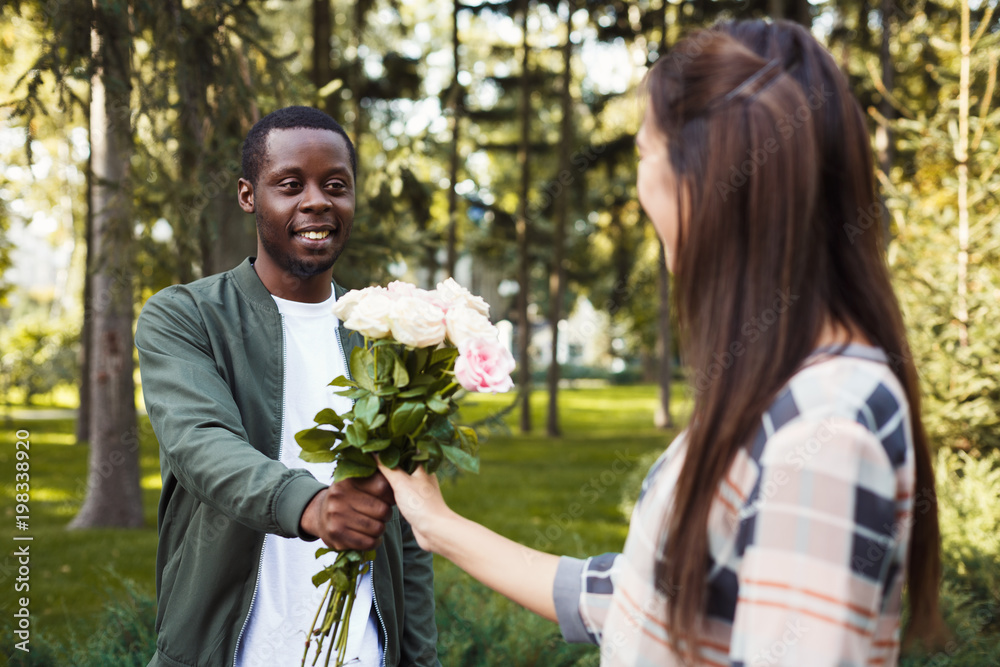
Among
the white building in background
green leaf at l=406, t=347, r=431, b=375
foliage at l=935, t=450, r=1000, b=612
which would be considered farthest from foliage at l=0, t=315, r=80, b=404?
the white building in background

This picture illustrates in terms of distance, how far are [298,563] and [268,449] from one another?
334 millimetres

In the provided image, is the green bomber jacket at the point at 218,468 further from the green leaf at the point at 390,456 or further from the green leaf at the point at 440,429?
the green leaf at the point at 440,429

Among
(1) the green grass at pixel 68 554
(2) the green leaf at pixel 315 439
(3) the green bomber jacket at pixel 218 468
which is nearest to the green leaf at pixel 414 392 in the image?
(2) the green leaf at pixel 315 439

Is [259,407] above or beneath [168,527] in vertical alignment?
above

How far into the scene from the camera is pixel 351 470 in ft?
6.23

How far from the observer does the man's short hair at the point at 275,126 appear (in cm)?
256

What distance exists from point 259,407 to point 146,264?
577 centimetres

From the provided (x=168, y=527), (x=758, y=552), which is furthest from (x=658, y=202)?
(x=168, y=527)

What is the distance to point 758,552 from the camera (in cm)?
117

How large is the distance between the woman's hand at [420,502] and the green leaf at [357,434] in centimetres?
7

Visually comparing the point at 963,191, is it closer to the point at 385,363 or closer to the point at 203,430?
the point at 385,363

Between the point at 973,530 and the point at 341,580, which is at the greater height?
the point at 341,580

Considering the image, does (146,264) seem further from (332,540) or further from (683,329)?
(683,329)
